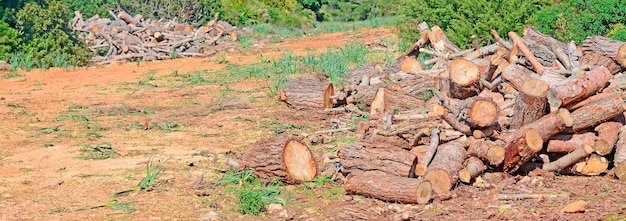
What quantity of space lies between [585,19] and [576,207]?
25.1ft

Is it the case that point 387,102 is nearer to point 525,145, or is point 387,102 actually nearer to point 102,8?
point 525,145

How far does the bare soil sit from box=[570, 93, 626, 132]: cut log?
1.57 feet

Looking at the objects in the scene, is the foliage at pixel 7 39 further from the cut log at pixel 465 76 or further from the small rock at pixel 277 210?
the small rock at pixel 277 210

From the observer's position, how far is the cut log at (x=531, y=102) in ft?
21.7

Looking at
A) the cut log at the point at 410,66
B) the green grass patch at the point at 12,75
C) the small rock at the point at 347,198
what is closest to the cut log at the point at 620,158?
the small rock at the point at 347,198

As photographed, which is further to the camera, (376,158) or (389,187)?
(376,158)

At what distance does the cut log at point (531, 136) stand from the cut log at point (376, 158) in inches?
32.9

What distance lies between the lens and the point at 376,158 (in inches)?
263

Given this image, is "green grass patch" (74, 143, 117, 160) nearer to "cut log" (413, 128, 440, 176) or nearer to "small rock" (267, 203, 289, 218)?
"small rock" (267, 203, 289, 218)

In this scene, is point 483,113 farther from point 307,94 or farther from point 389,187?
point 307,94

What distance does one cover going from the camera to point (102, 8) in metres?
23.4

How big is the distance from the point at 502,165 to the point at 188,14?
62.2ft

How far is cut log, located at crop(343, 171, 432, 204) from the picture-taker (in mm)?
6066

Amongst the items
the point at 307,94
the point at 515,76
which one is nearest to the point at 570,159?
the point at 515,76
